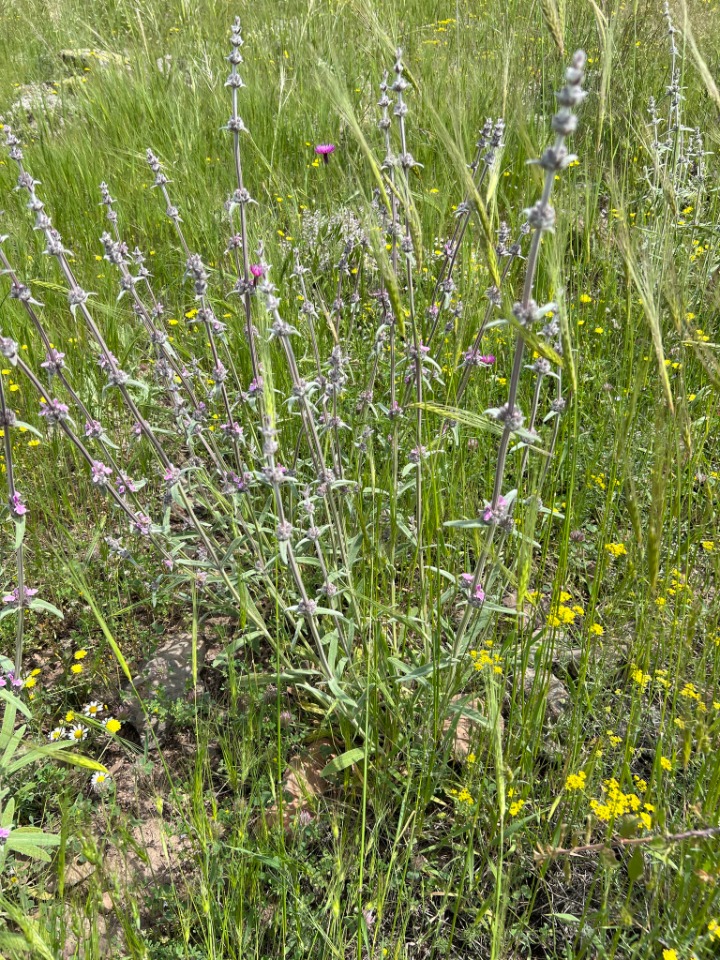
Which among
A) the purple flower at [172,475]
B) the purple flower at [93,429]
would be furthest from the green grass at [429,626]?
the purple flower at [93,429]

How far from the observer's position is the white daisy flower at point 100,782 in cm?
185

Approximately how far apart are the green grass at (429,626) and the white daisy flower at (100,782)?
0.07 metres

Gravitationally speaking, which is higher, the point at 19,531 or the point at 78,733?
the point at 19,531

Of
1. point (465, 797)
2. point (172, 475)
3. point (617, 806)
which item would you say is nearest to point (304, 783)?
point (465, 797)

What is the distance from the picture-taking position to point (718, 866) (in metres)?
1.34

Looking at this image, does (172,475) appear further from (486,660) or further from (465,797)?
(465,797)

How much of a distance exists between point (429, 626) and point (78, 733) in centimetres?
114

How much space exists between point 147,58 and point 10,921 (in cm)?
542

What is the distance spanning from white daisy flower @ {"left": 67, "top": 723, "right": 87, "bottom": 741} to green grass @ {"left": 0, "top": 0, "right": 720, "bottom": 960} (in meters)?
0.09

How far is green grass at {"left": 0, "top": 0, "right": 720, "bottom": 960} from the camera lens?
5.04 ft

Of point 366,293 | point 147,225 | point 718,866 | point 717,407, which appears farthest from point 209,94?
point 718,866

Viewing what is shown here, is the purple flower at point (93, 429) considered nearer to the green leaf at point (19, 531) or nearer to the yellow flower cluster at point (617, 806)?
Result: the green leaf at point (19, 531)

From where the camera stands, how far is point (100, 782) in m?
1.88

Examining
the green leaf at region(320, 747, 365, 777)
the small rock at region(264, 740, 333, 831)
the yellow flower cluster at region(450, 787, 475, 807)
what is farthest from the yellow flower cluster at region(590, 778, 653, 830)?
the small rock at region(264, 740, 333, 831)
